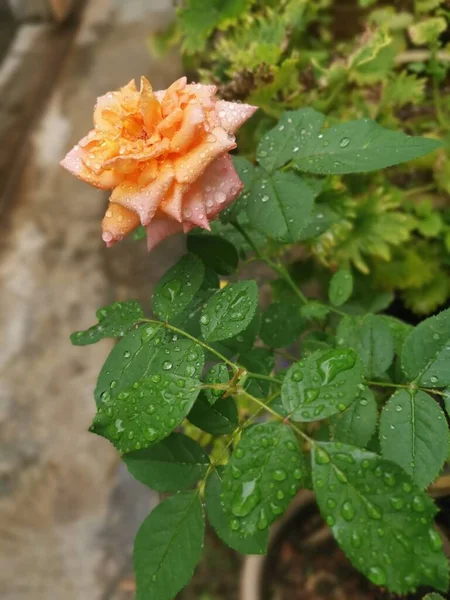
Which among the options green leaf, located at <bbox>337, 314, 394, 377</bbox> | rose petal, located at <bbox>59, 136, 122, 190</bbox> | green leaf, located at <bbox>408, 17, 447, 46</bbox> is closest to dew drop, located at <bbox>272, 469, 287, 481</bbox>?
green leaf, located at <bbox>337, 314, 394, 377</bbox>

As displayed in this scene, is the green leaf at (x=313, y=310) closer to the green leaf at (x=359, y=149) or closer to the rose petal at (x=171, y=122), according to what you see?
the green leaf at (x=359, y=149)

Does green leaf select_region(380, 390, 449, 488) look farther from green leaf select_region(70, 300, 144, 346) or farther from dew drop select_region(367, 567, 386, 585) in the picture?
green leaf select_region(70, 300, 144, 346)

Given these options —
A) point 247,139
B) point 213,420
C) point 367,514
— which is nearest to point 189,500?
point 213,420

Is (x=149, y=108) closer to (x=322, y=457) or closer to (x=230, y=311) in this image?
(x=230, y=311)

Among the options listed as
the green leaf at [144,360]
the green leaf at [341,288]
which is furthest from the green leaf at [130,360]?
the green leaf at [341,288]

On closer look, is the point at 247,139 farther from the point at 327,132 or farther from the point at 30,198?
the point at 30,198

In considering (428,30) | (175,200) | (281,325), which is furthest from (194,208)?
(428,30)
